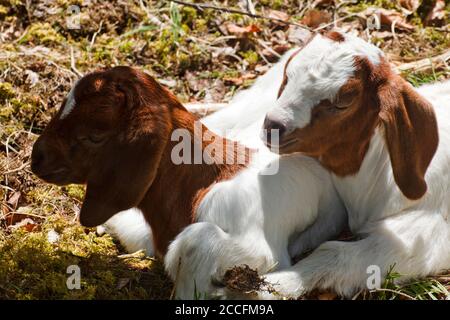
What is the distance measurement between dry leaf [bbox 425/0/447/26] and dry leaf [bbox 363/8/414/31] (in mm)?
169

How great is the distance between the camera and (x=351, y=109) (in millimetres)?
4277

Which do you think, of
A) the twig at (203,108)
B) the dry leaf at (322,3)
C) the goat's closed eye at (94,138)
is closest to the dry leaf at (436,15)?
the dry leaf at (322,3)

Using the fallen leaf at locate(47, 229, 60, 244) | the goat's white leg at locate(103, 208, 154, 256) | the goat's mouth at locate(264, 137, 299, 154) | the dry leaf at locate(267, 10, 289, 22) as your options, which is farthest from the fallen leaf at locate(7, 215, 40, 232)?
the dry leaf at locate(267, 10, 289, 22)

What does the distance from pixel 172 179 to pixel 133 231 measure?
0.59 metres

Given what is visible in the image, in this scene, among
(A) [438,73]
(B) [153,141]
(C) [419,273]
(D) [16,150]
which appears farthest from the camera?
(A) [438,73]

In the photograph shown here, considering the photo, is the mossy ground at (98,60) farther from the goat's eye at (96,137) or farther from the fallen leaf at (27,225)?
the goat's eye at (96,137)

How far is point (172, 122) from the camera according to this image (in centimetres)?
443

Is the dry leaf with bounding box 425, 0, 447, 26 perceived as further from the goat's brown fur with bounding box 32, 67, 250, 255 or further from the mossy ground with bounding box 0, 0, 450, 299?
the goat's brown fur with bounding box 32, 67, 250, 255

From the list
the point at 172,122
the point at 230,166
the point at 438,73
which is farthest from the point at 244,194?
the point at 438,73

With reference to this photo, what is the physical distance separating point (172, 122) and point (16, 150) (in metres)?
1.70

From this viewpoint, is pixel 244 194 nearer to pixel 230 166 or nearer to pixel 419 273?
pixel 230 166

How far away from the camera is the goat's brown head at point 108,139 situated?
170 inches

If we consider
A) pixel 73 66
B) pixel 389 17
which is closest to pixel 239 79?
pixel 73 66

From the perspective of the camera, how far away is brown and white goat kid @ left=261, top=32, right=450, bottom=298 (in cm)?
425
